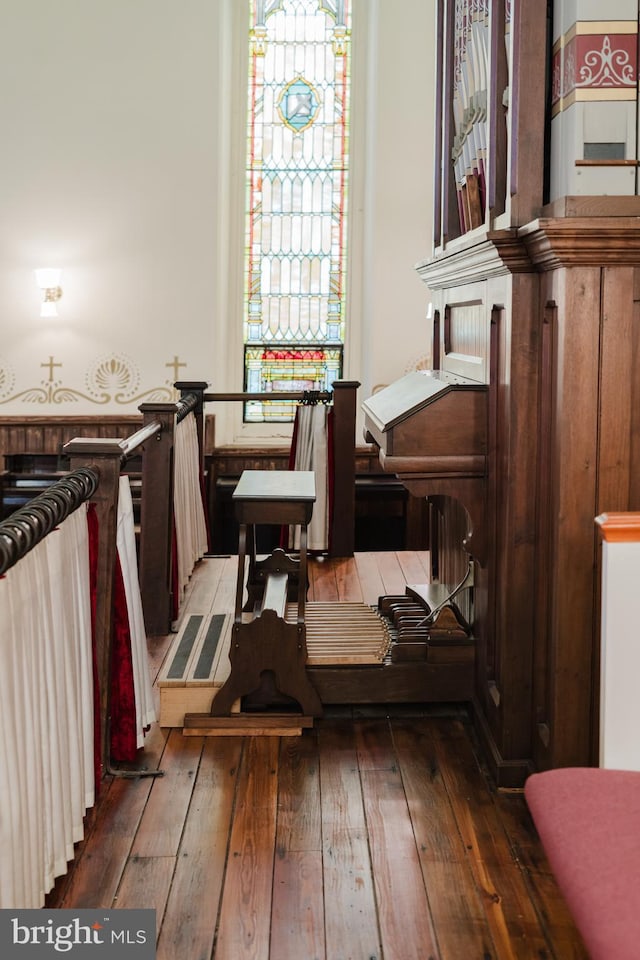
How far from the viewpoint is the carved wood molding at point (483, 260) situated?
2.89m

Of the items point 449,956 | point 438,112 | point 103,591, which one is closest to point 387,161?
point 438,112

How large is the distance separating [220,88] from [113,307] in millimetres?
1812

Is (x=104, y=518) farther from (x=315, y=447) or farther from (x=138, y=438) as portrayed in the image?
(x=315, y=447)

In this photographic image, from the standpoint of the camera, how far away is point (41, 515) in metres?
2.20

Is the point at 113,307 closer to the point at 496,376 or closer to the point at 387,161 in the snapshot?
the point at 387,161

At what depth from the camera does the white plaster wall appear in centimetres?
757

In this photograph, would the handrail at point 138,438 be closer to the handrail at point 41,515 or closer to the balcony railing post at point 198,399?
the handrail at point 41,515

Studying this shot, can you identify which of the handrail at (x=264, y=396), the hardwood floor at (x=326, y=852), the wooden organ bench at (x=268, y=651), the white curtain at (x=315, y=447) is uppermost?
the handrail at (x=264, y=396)

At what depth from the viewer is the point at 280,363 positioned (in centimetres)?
810

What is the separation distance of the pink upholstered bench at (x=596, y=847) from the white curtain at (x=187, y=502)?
3.51m

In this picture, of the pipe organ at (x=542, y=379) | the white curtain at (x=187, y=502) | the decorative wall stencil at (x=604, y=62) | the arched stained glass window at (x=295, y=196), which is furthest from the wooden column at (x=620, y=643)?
the arched stained glass window at (x=295, y=196)

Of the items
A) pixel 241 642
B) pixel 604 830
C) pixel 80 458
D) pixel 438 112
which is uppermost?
pixel 438 112

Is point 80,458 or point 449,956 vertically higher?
point 80,458

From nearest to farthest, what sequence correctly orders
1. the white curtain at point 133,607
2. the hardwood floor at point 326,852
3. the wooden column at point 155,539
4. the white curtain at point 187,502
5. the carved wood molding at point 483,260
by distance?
the hardwood floor at point 326,852
the carved wood molding at point 483,260
the white curtain at point 133,607
the wooden column at point 155,539
the white curtain at point 187,502
